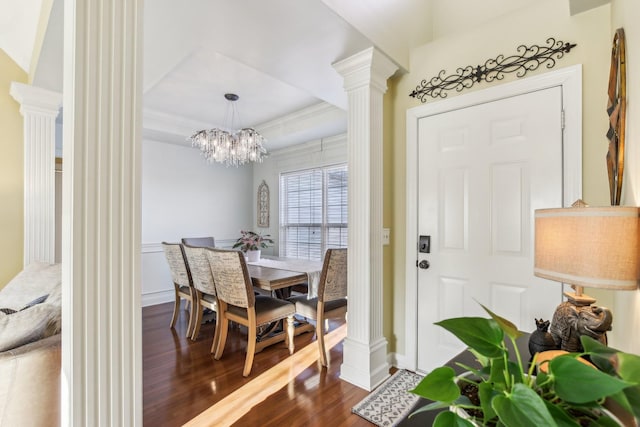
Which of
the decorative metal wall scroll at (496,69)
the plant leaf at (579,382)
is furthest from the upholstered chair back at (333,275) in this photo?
the plant leaf at (579,382)

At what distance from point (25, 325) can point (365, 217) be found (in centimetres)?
191

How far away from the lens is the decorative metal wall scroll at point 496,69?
1.79 m

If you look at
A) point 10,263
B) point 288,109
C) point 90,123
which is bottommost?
point 10,263

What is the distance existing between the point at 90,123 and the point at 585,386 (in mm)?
1299

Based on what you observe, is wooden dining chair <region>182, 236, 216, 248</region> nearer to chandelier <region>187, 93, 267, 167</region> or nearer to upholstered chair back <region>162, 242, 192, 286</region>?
upholstered chair back <region>162, 242, 192, 286</region>

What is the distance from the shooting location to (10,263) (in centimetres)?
279

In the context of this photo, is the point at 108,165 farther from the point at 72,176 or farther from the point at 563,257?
the point at 563,257

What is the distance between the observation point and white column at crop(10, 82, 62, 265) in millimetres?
2742

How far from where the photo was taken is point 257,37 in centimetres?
200

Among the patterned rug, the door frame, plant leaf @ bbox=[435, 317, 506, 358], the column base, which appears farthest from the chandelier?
plant leaf @ bbox=[435, 317, 506, 358]

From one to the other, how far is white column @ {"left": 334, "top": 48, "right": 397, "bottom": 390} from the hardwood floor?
25 centimetres

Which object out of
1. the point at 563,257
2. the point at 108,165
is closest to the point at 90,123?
the point at 108,165

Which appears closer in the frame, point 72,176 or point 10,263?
point 72,176

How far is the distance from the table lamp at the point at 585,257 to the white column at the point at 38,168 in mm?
3827
